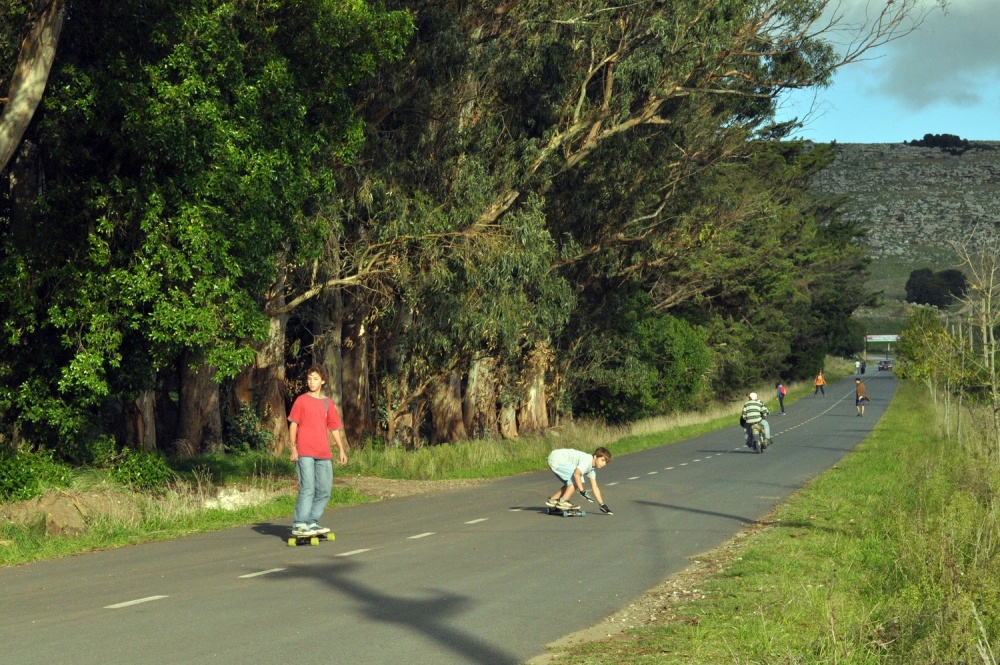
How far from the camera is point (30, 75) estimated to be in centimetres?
1480

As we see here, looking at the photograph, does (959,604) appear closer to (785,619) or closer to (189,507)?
(785,619)

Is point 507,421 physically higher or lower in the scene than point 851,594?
higher

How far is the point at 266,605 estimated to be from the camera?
9414 millimetres

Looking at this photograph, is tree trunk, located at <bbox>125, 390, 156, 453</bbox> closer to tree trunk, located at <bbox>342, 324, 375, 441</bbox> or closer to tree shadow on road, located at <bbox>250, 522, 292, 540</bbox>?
tree shadow on road, located at <bbox>250, 522, 292, 540</bbox>

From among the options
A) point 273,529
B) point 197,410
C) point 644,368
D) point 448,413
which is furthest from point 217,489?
point 644,368

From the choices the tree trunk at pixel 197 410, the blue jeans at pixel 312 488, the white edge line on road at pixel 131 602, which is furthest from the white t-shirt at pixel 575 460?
the tree trunk at pixel 197 410

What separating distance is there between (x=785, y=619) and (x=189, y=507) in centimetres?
1002

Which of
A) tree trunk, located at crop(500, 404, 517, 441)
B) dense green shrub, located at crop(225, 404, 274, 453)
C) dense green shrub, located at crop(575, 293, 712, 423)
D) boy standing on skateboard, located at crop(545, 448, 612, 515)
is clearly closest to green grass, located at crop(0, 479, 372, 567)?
boy standing on skateboard, located at crop(545, 448, 612, 515)

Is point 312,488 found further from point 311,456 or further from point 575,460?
point 575,460

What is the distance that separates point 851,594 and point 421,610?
129 inches

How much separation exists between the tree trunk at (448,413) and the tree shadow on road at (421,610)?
2393cm

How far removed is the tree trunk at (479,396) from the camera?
3641cm

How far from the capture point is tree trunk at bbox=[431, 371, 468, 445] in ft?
116

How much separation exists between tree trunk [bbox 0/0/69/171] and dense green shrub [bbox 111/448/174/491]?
468cm
